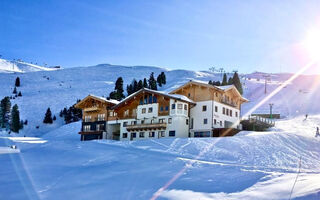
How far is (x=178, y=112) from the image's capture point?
53094 millimetres

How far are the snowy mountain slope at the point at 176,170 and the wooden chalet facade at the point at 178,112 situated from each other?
8.68m

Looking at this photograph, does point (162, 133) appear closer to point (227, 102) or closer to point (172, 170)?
point (227, 102)

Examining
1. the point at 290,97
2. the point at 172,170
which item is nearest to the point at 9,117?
the point at 172,170

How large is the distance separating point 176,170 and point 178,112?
83.3 feet

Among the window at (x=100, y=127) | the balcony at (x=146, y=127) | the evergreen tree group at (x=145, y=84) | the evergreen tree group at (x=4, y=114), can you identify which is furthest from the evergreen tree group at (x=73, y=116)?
the balcony at (x=146, y=127)

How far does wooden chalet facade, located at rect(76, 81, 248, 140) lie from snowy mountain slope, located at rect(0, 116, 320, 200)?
28.5 feet

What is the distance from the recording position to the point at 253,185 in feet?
74.9

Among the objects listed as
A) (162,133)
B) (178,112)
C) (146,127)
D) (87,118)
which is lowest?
(162,133)

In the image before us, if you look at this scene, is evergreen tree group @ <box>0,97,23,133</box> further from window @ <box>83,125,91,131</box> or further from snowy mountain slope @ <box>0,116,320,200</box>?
snowy mountain slope @ <box>0,116,320,200</box>

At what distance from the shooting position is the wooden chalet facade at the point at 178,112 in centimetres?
5338

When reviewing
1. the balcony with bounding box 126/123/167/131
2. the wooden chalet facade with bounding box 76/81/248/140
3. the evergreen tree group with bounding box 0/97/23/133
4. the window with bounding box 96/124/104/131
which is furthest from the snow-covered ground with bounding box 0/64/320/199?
the evergreen tree group with bounding box 0/97/23/133

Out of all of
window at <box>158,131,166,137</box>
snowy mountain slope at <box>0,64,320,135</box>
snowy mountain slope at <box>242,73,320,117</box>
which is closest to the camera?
window at <box>158,131,166,137</box>

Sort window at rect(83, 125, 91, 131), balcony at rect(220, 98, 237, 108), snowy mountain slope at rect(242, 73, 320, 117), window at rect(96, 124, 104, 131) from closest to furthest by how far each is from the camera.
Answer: balcony at rect(220, 98, 237, 108) → window at rect(96, 124, 104, 131) → window at rect(83, 125, 91, 131) → snowy mountain slope at rect(242, 73, 320, 117)

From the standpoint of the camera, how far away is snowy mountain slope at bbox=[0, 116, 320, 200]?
21625mm
